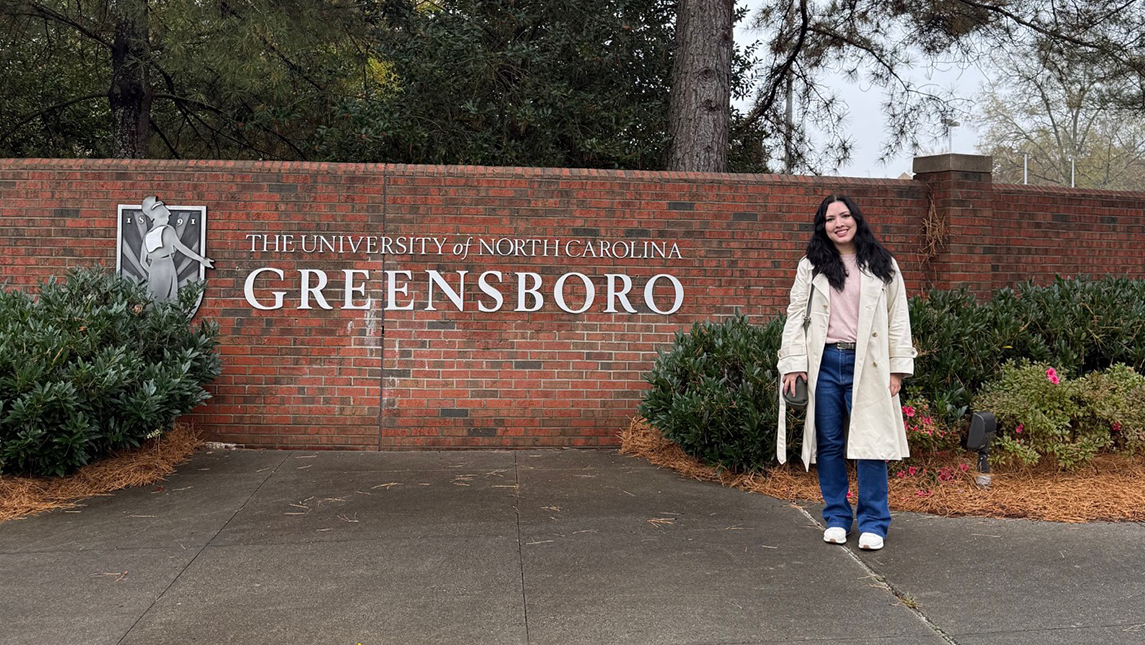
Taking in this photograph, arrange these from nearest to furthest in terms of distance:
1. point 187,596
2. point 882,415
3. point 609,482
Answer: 1. point 187,596
2. point 882,415
3. point 609,482

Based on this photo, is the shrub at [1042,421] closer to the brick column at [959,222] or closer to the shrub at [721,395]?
the shrub at [721,395]

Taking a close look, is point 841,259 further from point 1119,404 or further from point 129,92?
point 129,92

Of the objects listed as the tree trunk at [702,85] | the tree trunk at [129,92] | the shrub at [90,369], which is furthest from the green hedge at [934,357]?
the tree trunk at [129,92]

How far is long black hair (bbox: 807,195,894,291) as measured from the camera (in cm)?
464

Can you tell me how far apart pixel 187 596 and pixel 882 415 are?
3.24m

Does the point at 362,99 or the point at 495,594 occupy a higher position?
the point at 362,99

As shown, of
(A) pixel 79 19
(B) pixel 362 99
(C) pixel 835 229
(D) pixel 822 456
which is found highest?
(A) pixel 79 19

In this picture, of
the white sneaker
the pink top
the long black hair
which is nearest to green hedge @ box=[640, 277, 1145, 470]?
the white sneaker

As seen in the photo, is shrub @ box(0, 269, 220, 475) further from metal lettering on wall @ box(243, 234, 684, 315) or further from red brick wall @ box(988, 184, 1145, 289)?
red brick wall @ box(988, 184, 1145, 289)

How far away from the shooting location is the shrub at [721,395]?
584 centimetres

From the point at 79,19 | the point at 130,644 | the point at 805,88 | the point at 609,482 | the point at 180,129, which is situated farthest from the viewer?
the point at 180,129

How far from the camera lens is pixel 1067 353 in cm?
618

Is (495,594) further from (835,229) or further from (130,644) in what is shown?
(835,229)

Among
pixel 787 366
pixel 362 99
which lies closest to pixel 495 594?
pixel 787 366
